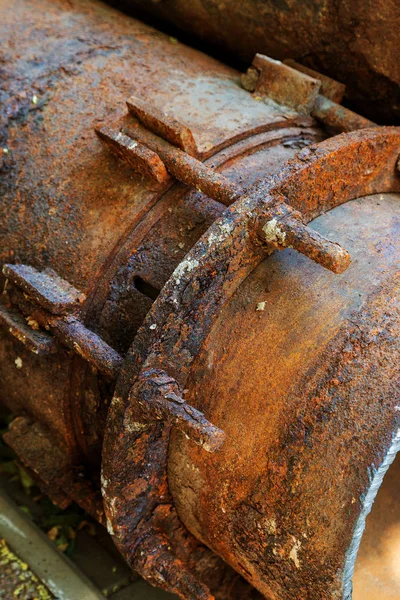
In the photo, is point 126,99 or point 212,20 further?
point 212,20

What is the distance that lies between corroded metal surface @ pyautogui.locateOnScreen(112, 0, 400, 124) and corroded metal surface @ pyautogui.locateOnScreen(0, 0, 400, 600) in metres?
0.20

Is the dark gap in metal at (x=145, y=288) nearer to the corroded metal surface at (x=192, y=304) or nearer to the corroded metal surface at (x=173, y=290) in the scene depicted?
the corroded metal surface at (x=173, y=290)

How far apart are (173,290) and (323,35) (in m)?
1.28

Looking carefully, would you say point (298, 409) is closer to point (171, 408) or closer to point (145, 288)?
point (171, 408)

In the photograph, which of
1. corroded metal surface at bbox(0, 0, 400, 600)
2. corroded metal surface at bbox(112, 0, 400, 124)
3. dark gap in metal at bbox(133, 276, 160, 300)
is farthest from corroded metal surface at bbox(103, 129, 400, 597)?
corroded metal surface at bbox(112, 0, 400, 124)

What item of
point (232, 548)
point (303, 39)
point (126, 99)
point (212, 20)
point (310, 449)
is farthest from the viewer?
point (212, 20)

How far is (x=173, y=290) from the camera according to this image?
1649mm

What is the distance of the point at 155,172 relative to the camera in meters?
1.91

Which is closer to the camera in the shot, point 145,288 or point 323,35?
point 145,288

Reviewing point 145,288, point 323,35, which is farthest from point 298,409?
point 323,35

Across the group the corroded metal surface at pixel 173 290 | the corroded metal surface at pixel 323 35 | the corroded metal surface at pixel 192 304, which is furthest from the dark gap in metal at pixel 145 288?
the corroded metal surface at pixel 323 35

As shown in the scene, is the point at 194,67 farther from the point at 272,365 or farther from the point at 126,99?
the point at 272,365

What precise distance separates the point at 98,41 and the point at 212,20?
1.62 feet

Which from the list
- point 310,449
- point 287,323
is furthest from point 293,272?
point 310,449
